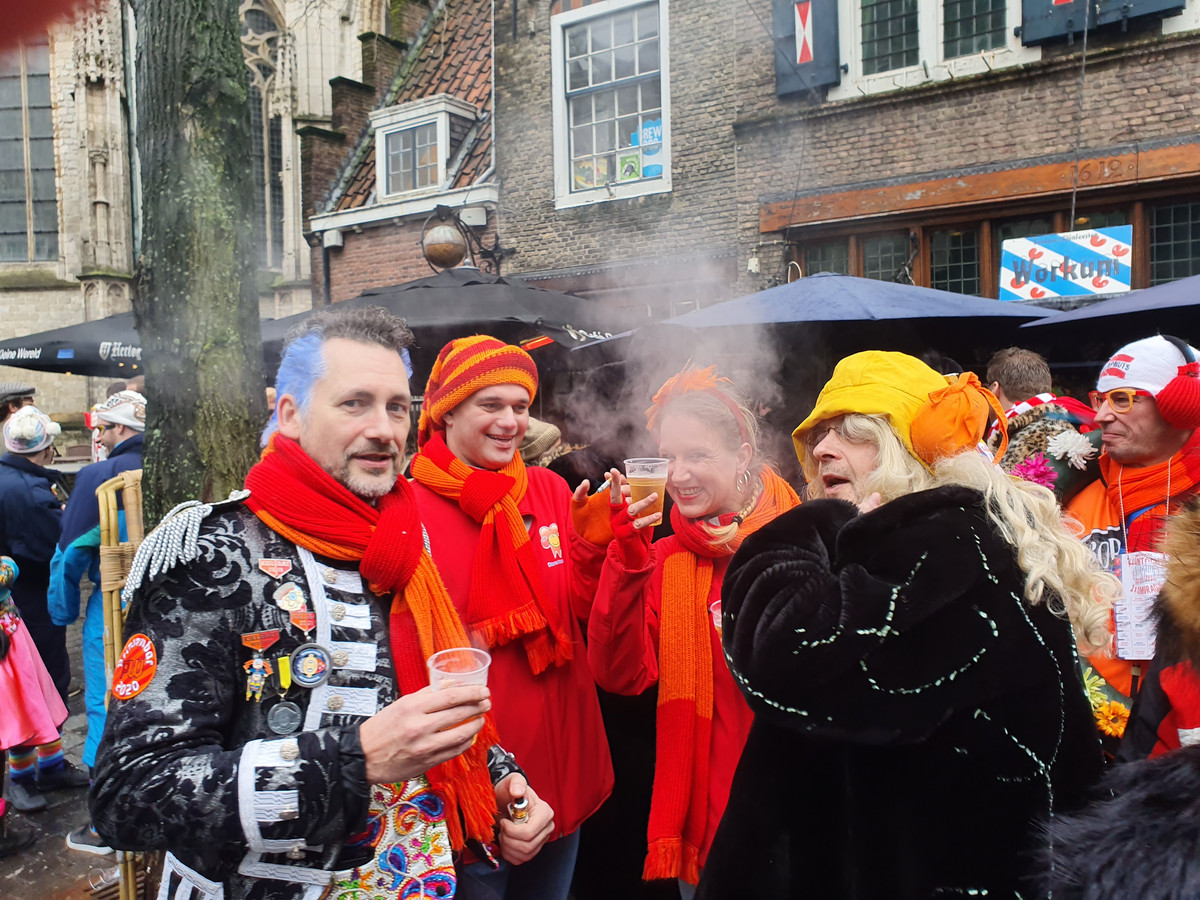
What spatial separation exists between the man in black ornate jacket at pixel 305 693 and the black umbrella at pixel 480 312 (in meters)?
3.92

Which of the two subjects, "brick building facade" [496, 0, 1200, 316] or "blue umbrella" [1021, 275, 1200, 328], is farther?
"brick building facade" [496, 0, 1200, 316]

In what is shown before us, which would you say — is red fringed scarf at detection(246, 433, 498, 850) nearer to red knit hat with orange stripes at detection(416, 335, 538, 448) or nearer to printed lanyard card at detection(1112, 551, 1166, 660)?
red knit hat with orange stripes at detection(416, 335, 538, 448)

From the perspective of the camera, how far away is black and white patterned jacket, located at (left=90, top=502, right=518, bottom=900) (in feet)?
4.23

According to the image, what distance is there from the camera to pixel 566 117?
10531mm

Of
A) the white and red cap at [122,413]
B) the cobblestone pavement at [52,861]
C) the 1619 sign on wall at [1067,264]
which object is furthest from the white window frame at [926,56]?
the cobblestone pavement at [52,861]

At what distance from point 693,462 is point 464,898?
1235mm

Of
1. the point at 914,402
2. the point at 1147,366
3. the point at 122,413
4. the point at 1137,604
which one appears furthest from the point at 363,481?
→ the point at 122,413

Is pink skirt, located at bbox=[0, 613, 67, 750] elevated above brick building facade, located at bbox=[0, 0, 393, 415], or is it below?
below

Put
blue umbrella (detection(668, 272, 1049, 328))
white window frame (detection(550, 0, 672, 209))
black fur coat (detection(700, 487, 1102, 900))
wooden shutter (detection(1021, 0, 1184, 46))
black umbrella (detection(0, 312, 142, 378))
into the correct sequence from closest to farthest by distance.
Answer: black fur coat (detection(700, 487, 1102, 900)) → blue umbrella (detection(668, 272, 1049, 328)) → wooden shutter (detection(1021, 0, 1184, 46)) → black umbrella (detection(0, 312, 142, 378)) → white window frame (detection(550, 0, 672, 209))

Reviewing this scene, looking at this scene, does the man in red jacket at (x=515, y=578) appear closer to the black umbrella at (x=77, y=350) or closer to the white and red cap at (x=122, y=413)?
the white and red cap at (x=122, y=413)

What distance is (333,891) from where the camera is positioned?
1441 mm

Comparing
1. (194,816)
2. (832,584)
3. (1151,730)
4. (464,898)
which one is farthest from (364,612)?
(1151,730)

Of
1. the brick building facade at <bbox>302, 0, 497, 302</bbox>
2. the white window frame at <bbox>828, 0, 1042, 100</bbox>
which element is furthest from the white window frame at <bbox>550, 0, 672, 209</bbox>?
the white window frame at <bbox>828, 0, 1042, 100</bbox>

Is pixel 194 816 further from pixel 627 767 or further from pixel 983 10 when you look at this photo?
pixel 983 10
